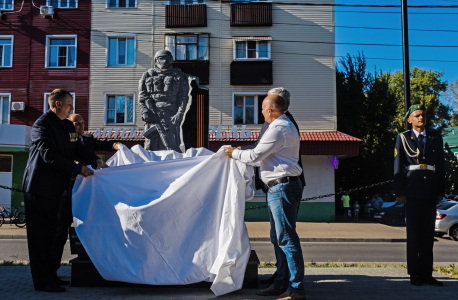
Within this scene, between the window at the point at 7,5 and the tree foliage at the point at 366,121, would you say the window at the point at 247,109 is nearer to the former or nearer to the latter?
the tree foliage at the point at 366,121

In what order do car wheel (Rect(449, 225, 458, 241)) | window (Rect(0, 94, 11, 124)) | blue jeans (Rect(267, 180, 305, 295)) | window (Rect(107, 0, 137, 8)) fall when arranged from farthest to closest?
window (Rect(107, 0, 137, 8)) < window (Rect(0, 94, 11, 124)) < car wheel (Rect(449, 225, 458, 241)) < blue jeans (Rect(267, 180, 305, 295))

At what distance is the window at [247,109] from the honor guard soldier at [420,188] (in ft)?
56.3

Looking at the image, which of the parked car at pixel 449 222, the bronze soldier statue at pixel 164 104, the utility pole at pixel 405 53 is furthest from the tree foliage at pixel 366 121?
the bronze soldier statue at pixel 164 104

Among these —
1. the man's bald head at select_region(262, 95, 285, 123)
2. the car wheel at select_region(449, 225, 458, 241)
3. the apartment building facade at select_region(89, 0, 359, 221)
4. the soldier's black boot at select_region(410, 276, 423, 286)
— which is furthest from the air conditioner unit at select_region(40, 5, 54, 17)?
the soldier's black boot at select_region(410, 276, 423, 286)

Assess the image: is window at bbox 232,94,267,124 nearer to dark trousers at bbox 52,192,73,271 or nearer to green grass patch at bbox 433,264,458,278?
green grass patch at bbox 433,264,458,278

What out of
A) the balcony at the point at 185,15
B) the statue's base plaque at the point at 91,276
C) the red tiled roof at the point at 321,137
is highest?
the balcony at the point at 185,15

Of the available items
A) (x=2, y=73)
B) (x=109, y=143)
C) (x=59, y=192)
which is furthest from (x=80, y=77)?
(x=59, y=192)

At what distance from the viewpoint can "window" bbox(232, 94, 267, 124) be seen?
22.7m

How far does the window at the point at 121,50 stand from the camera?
75.8ft

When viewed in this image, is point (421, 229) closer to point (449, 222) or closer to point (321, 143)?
point (449, 222)

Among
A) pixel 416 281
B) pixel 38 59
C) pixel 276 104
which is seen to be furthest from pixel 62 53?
pixel 416 281

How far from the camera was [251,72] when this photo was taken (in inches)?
886

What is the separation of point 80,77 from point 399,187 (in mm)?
20850

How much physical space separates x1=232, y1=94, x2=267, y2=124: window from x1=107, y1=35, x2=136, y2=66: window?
20.5 ft
